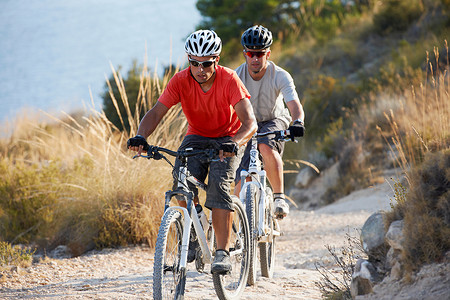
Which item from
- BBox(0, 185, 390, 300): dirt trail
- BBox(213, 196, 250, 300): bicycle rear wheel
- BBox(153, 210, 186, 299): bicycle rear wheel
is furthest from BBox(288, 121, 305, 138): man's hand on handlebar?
BBox(153, 210, 186, 299): bicycle rear wheel

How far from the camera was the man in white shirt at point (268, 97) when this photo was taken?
5273 mm

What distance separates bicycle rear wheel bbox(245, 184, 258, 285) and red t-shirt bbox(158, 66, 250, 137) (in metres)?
0.83

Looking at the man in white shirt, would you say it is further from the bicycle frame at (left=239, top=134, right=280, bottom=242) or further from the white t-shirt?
the bicycle frame at (left=239, top=134, right=280, bottom=242)

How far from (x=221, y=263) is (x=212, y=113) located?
3.66ft

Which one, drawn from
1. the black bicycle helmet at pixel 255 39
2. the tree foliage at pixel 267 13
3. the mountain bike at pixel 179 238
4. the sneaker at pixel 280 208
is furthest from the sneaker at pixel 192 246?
the tree foliage at pixel 267 13

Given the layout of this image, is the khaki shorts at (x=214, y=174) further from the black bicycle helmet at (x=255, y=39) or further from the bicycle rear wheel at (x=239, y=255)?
the black bicycle helmet at (x=255, y=39)

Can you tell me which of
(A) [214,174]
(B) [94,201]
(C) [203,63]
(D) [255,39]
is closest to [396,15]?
(B) [94,201]

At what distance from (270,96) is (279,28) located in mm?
20348

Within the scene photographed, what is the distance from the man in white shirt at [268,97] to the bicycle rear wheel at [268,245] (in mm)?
115

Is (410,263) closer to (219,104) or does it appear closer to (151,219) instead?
(219,104)

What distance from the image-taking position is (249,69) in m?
5.54

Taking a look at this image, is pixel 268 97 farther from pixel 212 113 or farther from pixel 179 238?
pixel 179 238

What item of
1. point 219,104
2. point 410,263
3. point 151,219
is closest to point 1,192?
point 151,219

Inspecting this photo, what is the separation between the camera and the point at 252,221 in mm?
4859
